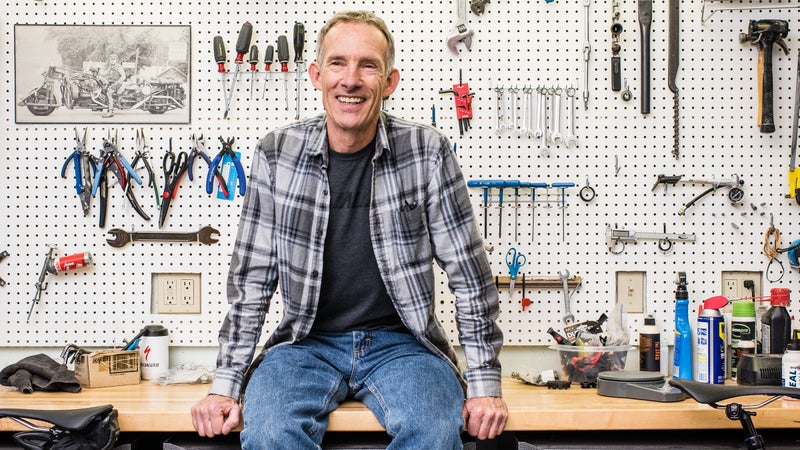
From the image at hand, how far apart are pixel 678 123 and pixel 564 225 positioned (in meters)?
0.47

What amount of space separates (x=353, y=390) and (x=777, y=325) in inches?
47.3

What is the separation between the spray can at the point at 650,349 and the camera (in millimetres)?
2109

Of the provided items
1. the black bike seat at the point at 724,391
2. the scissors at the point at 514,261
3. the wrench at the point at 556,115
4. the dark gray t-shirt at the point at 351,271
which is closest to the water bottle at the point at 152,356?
the dark gray t-shirt at the point at 351,271

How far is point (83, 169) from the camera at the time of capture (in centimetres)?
223

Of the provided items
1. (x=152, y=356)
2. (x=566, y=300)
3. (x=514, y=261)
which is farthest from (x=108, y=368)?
(x=566, y=300)

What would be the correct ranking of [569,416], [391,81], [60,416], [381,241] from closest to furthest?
[60,416]
[569,416]
[381,241]
[391,81]

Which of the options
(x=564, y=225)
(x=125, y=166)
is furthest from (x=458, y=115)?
(x=125, y=166)

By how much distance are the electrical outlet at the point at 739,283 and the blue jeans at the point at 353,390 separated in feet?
3.23

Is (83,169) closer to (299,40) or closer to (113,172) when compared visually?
(113,172)

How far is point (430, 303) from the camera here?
183 cm

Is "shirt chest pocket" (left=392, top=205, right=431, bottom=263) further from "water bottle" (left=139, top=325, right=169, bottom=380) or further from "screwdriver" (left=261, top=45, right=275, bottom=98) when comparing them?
"water bottle" (left=139, top=325, right=169, bottom=380)

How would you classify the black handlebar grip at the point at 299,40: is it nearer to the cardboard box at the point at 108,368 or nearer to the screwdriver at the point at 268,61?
the screwdriver at the point at 268,61

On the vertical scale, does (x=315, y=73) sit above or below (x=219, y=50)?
below

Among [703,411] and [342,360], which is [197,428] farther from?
[703,411]
